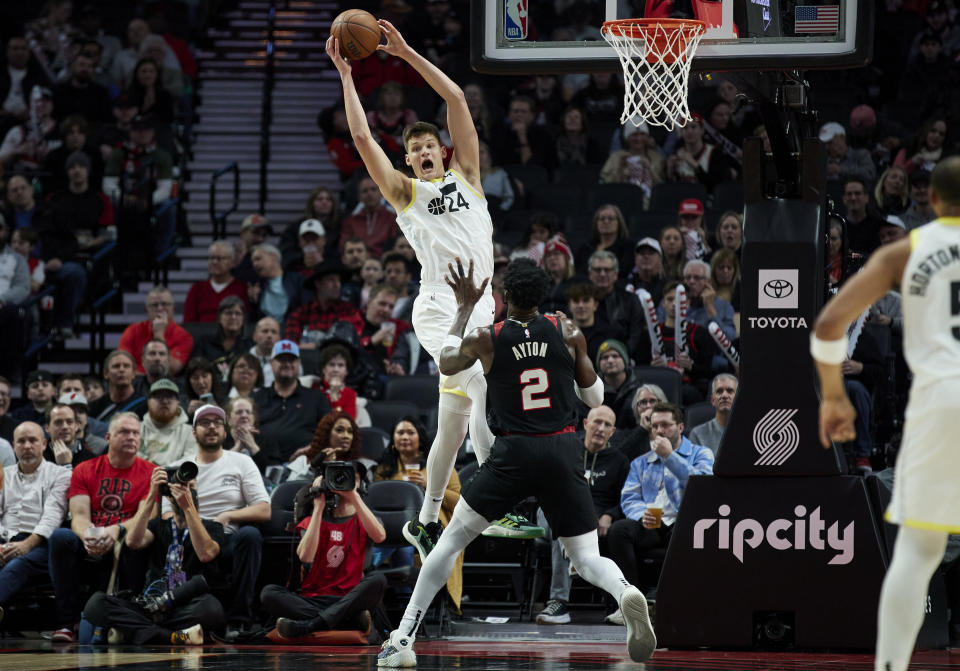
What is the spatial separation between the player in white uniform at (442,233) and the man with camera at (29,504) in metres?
3.62

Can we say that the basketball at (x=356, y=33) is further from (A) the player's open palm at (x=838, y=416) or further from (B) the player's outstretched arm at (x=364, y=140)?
(A) the player's open palm at (x=838, y=416)

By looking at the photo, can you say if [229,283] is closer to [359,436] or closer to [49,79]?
[359,436]

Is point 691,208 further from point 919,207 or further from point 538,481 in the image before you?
point 538,481

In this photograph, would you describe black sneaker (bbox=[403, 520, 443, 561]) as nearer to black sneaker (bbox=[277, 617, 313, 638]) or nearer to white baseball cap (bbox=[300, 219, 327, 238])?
black sneaker (bbox=[277, 617, 313, 638])

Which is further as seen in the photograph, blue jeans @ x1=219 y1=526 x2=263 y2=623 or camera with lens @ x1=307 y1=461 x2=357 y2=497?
blue jeans @ x1=219 y1=526 x2=263 y2=623

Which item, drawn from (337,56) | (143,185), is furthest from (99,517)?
(143,185)

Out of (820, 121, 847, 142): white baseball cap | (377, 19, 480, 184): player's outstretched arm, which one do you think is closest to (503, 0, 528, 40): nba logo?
(377, 19, 480, 184): player's outstretched arm

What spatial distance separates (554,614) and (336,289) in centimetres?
460

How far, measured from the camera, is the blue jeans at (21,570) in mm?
10344

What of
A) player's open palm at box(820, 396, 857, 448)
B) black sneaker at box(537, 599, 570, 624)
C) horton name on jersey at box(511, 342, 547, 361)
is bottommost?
black sneaker at box(537, 599, 570, 624)

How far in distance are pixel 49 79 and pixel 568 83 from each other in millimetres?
6771

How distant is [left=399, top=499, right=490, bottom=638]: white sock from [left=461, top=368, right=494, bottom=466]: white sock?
2.53 feet

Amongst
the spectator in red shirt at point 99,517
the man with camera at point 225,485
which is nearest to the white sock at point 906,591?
the man with camera at point 225,485

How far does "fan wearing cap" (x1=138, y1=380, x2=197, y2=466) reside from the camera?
36.8 feet
